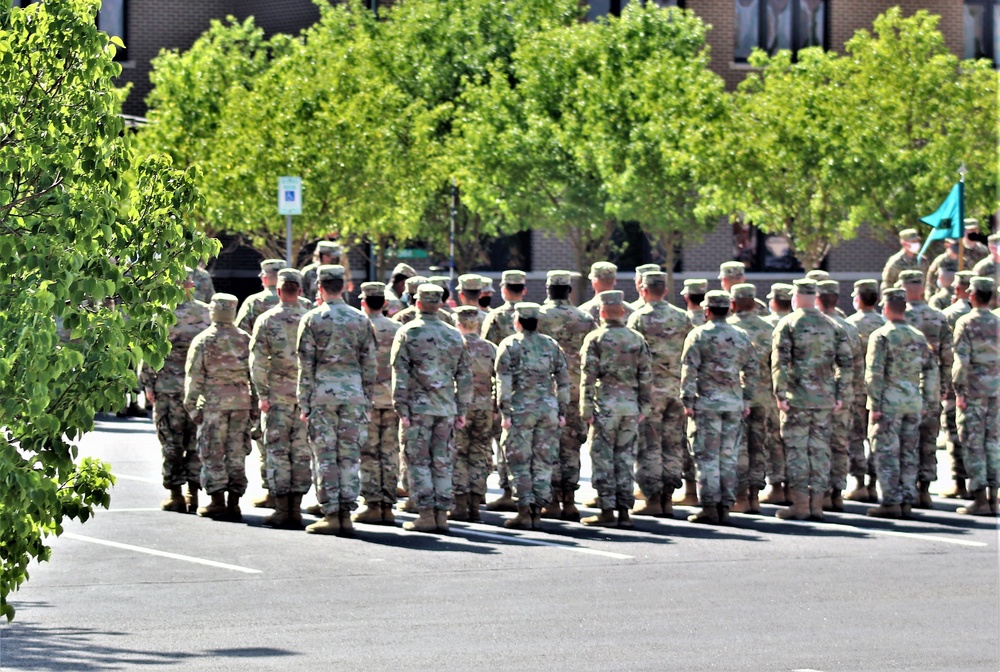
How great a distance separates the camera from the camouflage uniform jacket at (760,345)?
17469 mm

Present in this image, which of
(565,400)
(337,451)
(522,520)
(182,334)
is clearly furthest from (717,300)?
(182,334)

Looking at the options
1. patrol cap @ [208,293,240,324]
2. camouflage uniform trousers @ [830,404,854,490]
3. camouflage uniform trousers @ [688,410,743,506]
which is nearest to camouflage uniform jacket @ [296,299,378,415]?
patrol cap @ [208,293,240,324]

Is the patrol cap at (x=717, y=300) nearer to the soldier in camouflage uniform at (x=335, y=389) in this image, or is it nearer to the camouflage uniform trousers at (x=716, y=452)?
the camouflage uniform trousers at (x=716, y=452)

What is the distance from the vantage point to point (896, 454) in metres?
17.2

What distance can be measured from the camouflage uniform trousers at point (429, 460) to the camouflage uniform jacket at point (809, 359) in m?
3.05

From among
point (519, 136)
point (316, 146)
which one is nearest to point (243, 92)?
point (316, 146)

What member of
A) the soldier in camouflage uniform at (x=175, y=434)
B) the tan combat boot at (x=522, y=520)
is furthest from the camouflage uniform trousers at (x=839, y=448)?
the soldier in camouflage uniform at (x=175, y=434)

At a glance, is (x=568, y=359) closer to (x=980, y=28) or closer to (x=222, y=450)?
(x=222, y=450)

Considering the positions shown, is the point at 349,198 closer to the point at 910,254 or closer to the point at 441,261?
the point at 441,261

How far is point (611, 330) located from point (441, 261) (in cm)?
2501

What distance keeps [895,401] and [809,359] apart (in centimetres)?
94

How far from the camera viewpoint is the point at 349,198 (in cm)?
3372

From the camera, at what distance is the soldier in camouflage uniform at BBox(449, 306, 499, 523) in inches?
662

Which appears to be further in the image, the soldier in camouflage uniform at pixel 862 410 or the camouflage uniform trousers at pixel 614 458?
the soldier in camouflage uniform at pixel 862 410
